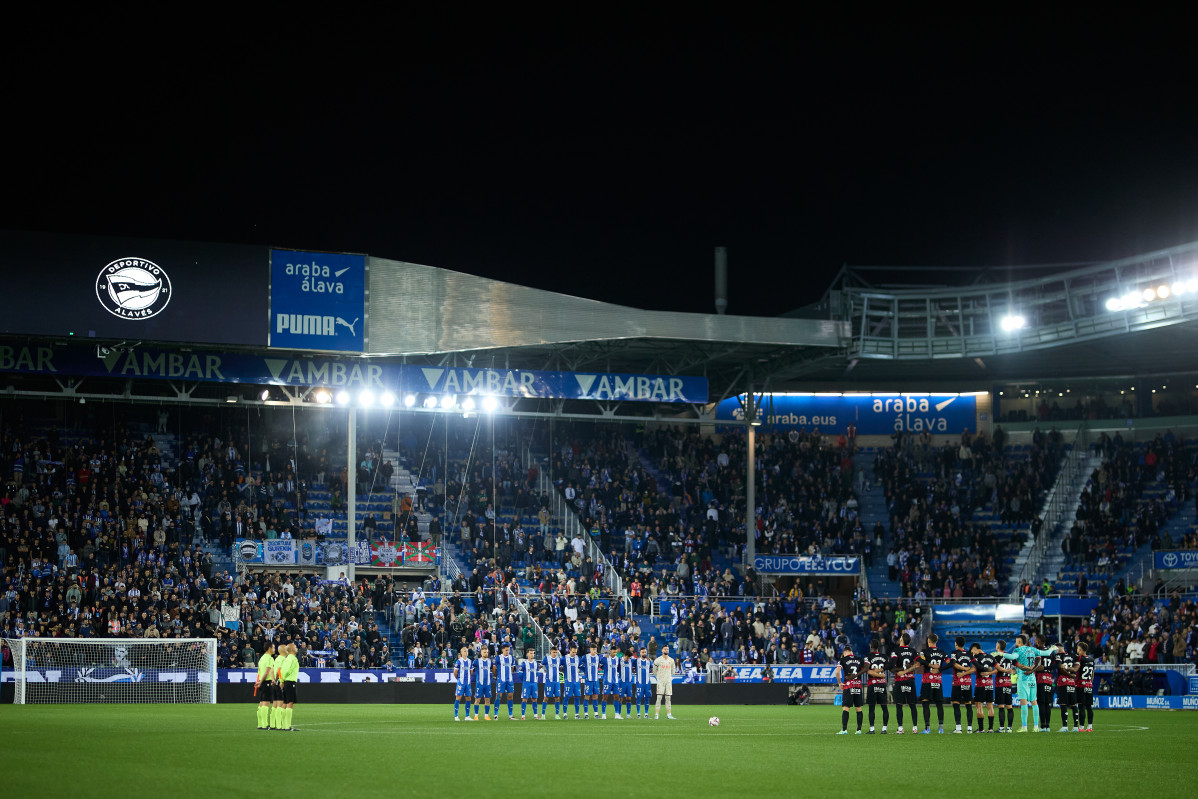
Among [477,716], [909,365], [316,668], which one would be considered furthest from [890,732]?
[909,365]

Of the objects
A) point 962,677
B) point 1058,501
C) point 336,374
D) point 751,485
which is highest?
point 336,374

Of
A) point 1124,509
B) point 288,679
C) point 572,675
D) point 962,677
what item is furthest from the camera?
point 1124,509

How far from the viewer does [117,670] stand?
37.3m

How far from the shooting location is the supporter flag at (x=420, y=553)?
152 feet

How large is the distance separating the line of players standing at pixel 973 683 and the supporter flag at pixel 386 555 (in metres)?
21.8

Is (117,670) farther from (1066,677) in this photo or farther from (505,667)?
(1066,677)

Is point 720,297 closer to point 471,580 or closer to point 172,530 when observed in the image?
point 471,580

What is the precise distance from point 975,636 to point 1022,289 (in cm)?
1189

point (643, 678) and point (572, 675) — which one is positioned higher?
point (572, 675)

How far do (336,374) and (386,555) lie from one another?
6367 millimetres

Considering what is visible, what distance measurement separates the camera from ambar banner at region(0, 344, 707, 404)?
4100cm

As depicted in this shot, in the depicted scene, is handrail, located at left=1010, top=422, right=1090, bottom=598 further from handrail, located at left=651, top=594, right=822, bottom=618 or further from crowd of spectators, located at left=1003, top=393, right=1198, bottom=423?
handrail, located at left=651, top=594, right=822, bottom=618

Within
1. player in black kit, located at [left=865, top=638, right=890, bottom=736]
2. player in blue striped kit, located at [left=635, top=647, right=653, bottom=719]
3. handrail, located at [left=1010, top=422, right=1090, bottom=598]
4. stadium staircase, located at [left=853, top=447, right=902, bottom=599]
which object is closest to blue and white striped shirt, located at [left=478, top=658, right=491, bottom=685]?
player in blue striped kit, located at [left=635, top=647, right=653, bottom=719]

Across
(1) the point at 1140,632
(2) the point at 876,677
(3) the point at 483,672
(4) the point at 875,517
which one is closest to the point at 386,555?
(3) the point at 483,672
